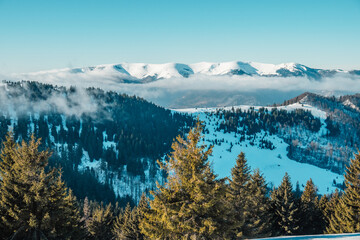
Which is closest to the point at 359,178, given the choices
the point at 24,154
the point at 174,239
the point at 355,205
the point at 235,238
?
the point at 355,205

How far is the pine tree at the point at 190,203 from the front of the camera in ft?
52.5

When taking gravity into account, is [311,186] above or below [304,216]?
above

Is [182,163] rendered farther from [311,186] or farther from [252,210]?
[311,186]

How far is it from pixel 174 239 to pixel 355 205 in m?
23.4

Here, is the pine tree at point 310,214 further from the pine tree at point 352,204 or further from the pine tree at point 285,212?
the pine tree at point 352,204

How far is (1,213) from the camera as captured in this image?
1970cm

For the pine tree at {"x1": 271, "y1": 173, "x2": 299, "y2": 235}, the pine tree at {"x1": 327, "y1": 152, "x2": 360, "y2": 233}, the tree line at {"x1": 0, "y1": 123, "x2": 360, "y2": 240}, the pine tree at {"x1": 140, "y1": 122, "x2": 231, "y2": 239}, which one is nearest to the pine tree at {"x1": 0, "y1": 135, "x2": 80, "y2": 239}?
the tree line at {"x1": 0, "y1": 123, "x2": 360, "y2": 240}

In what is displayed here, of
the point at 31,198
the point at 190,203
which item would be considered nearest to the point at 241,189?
the point at 190,203

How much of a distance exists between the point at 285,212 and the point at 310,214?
9.61m

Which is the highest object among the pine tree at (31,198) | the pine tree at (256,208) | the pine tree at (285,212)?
the pine tree at (31,198)

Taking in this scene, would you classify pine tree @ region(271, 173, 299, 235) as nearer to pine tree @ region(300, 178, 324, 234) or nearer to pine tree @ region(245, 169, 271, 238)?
pine tree @ region(300, 178, 324, 234)

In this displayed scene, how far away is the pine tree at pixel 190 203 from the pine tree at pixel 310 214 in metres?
36.4

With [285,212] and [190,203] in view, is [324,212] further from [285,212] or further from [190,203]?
[190,203]

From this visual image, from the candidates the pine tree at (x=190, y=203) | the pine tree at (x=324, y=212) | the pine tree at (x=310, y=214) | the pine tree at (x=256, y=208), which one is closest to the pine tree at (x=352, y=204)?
the pine tree at (x=256, y=208)
